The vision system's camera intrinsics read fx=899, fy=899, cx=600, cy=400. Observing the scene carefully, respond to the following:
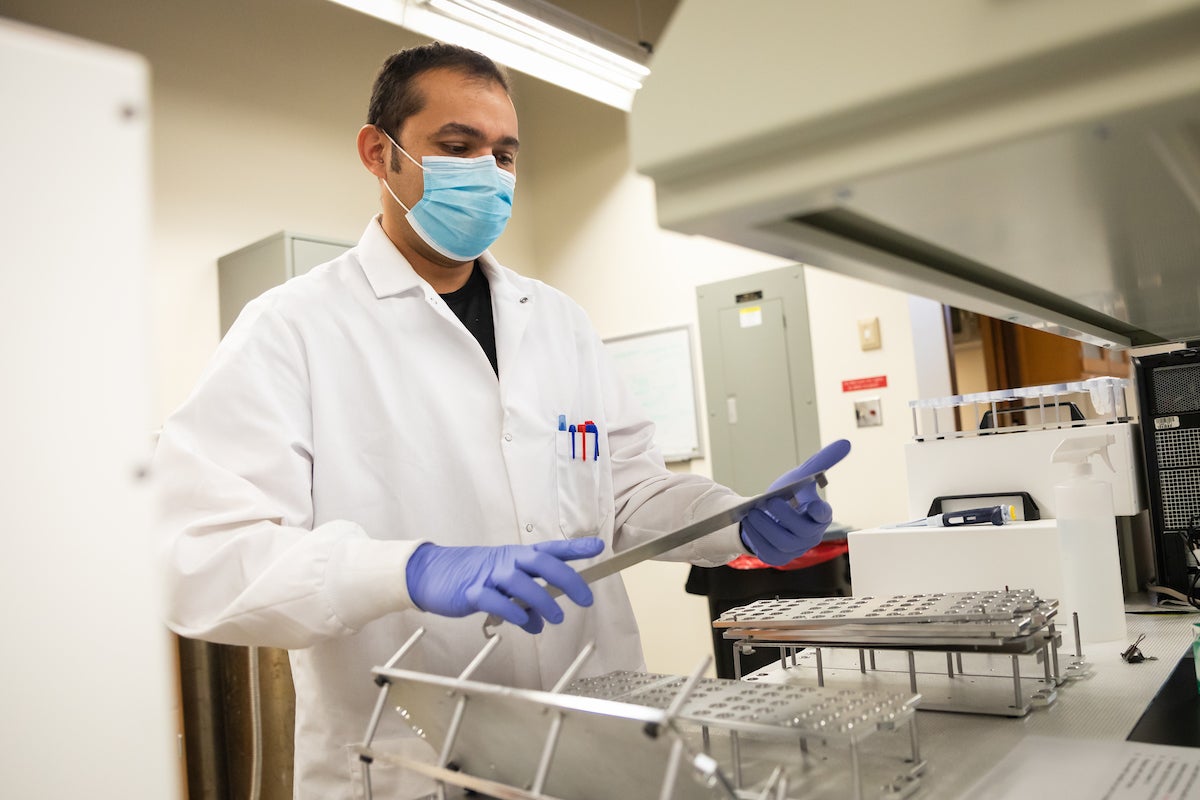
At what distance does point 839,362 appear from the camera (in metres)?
3.53

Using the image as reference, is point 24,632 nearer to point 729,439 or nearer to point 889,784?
point 889,784

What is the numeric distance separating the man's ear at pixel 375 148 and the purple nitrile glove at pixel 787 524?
0.83 metres

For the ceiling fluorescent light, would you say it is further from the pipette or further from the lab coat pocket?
the pipette

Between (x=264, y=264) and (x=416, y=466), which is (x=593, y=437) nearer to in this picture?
(x=416, y=466)

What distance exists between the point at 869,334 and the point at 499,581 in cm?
283

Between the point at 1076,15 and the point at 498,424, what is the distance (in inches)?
39.7

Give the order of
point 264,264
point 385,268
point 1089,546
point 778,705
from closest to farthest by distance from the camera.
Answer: point 778,705 → point 1089,546 → point 385,268 → point 264,264

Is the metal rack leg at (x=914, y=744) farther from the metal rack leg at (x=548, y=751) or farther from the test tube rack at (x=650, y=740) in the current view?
the metal rack leg at (x=548, y=751)

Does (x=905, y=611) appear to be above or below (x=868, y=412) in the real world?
below

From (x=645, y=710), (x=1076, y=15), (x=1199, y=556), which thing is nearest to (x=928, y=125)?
(x=1076, y=15)

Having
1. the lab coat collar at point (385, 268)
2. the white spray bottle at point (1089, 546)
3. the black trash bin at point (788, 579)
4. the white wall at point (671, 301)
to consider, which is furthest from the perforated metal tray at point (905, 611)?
the white wall at point (671, 301)

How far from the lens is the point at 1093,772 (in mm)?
739

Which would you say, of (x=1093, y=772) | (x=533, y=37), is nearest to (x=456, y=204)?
(x=1093, y=772)

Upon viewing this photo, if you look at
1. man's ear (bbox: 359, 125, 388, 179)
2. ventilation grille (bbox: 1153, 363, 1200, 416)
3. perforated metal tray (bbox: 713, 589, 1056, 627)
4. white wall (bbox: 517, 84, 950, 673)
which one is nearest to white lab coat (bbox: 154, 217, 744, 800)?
man's ear (bbox: 359, 125, 388, 179)
